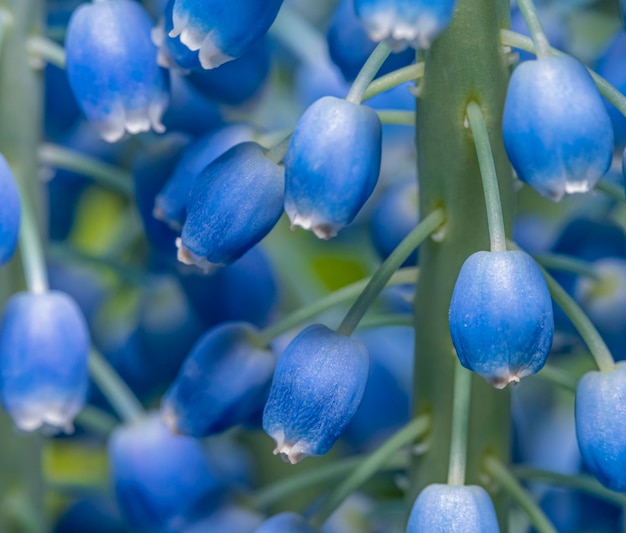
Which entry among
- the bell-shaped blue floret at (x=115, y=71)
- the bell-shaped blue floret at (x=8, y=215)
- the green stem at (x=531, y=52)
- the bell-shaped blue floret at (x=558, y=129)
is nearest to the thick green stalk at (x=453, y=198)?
the green stem at (x=531, y=52)

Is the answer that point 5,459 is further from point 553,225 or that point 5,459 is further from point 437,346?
point 553,225

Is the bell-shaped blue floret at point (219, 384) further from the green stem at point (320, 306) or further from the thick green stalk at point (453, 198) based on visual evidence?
the thick green stalk at point (453, 198)

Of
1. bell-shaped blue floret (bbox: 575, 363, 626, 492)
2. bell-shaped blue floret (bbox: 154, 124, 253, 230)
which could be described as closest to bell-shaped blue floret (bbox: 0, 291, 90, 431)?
bell-shaped blue floret (bbox: 154, 124, 253, 230)

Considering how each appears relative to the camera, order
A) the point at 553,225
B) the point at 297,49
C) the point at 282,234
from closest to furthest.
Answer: the point at 297,49, the point at 553,225, the point at 282,234

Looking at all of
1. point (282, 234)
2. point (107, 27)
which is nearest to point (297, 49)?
point (282, 234)

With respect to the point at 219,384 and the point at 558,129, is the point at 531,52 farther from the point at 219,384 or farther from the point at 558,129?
the point at 219,384

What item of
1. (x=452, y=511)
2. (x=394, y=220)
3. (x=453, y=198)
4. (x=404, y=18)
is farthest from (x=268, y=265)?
(x=404, y=18)
